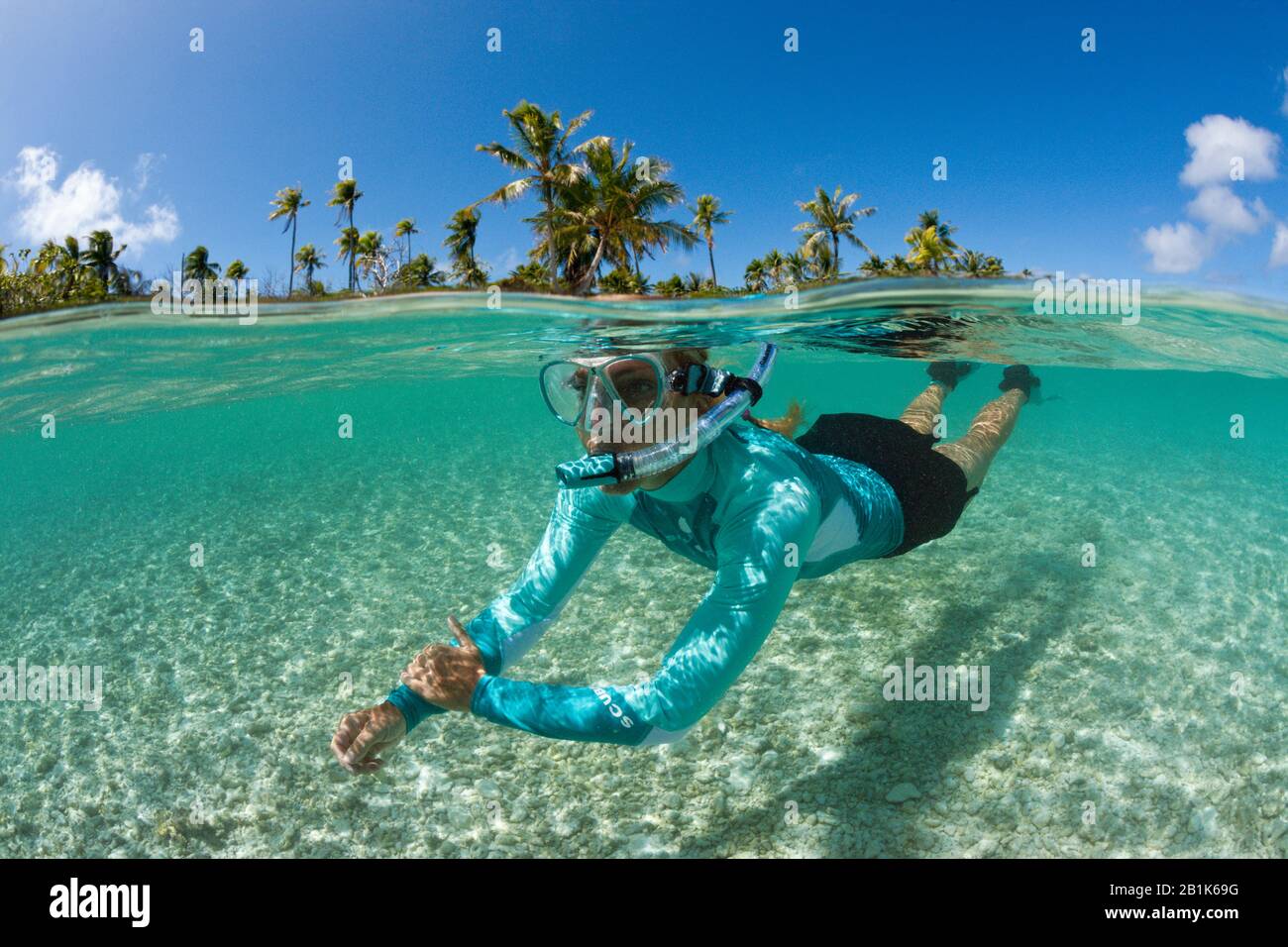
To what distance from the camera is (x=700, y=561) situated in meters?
3.83

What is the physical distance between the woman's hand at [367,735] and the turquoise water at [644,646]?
1418 mm

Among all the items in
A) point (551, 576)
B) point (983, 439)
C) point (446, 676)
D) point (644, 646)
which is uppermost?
point (983, 439)

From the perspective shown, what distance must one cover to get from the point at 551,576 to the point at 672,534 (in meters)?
0.68

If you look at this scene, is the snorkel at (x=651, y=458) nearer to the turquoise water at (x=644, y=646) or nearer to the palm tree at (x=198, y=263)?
the turquoise water at (x=644, y=646)

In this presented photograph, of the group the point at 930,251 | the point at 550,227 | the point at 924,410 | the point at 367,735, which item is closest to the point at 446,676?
the point at 367,735

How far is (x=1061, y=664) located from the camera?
19.0 ft

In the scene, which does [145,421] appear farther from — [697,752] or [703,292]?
[697,752]

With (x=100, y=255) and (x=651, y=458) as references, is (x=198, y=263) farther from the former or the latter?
(x=651, y=458)

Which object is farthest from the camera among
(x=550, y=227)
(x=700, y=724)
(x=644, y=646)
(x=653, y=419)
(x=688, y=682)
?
(x=550, y=227)

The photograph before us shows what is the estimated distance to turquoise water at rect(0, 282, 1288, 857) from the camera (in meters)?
4.25

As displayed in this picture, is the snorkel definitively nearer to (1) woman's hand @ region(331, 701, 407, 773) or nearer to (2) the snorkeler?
(2) the snorkeler

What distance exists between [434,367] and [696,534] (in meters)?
15.7

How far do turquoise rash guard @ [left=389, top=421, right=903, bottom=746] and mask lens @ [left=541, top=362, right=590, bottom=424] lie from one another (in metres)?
0.57
